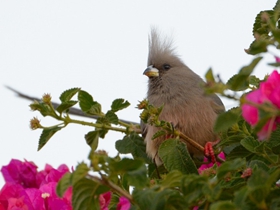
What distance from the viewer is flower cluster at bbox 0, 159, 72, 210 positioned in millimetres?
2000

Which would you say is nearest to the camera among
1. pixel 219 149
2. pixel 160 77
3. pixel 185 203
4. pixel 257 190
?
pixel 257 190

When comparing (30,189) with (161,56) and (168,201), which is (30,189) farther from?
(161,56)

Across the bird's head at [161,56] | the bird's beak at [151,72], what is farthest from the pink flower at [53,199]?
the bird's head at [161,56]

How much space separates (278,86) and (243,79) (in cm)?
9

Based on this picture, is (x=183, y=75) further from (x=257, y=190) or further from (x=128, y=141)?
(x=257, y=190)

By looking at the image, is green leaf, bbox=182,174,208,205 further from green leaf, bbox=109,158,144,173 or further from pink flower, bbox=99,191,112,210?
pink flower, bbox=99,191,112,210

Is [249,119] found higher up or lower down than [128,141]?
higher up

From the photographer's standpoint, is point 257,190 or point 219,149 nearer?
point 257,190

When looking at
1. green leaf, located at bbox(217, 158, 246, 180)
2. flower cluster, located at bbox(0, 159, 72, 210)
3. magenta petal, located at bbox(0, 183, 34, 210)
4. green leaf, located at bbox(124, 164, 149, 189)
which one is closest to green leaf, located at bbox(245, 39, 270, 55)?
green leaf, located at bbox(217, 158, 246, 180)

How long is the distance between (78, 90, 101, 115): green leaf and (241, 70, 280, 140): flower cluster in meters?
0.77

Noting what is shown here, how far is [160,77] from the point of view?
4215mm

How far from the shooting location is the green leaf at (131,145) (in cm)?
222

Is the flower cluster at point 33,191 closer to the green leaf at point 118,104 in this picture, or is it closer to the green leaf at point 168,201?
the green leaf at point 118,104

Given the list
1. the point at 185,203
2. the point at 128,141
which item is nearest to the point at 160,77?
the point at 128,141
